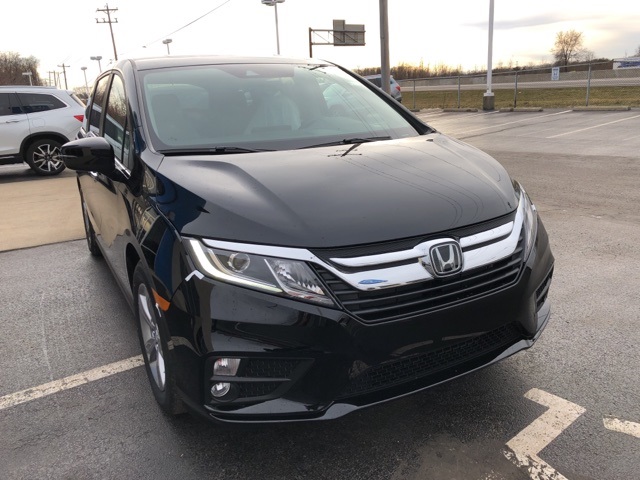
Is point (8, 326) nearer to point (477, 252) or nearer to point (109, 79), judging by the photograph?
point (109, 79)

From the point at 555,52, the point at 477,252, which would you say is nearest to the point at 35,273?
the point at 477,252

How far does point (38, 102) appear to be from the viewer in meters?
11.3

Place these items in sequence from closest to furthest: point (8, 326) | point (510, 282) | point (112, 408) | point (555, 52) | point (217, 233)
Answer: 1. point (217, 233)
2. point (510, 282)
3. point (112, 408)
4. point (8, 326)
5. point (555, 52)

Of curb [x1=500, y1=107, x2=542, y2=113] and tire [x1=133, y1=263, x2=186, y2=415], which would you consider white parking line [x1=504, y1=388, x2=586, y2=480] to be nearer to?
tire [x1=133, y1=263, x2=186, y2=415]

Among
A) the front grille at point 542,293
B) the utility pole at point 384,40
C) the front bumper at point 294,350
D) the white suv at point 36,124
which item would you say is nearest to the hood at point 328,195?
the front bumper at point 294,350

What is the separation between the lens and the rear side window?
1116cm

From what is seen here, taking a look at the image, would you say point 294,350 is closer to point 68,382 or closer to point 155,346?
point 155,346

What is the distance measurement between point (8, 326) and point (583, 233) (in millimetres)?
Result: 5103

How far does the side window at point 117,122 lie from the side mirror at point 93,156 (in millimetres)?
86

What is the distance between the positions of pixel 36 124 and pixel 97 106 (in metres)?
8.03

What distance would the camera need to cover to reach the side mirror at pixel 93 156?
2.89 metres

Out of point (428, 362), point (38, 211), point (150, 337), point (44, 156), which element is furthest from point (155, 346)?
point (44, 156)

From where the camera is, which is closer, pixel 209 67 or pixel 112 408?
pixel 112 408

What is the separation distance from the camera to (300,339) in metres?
1.92
